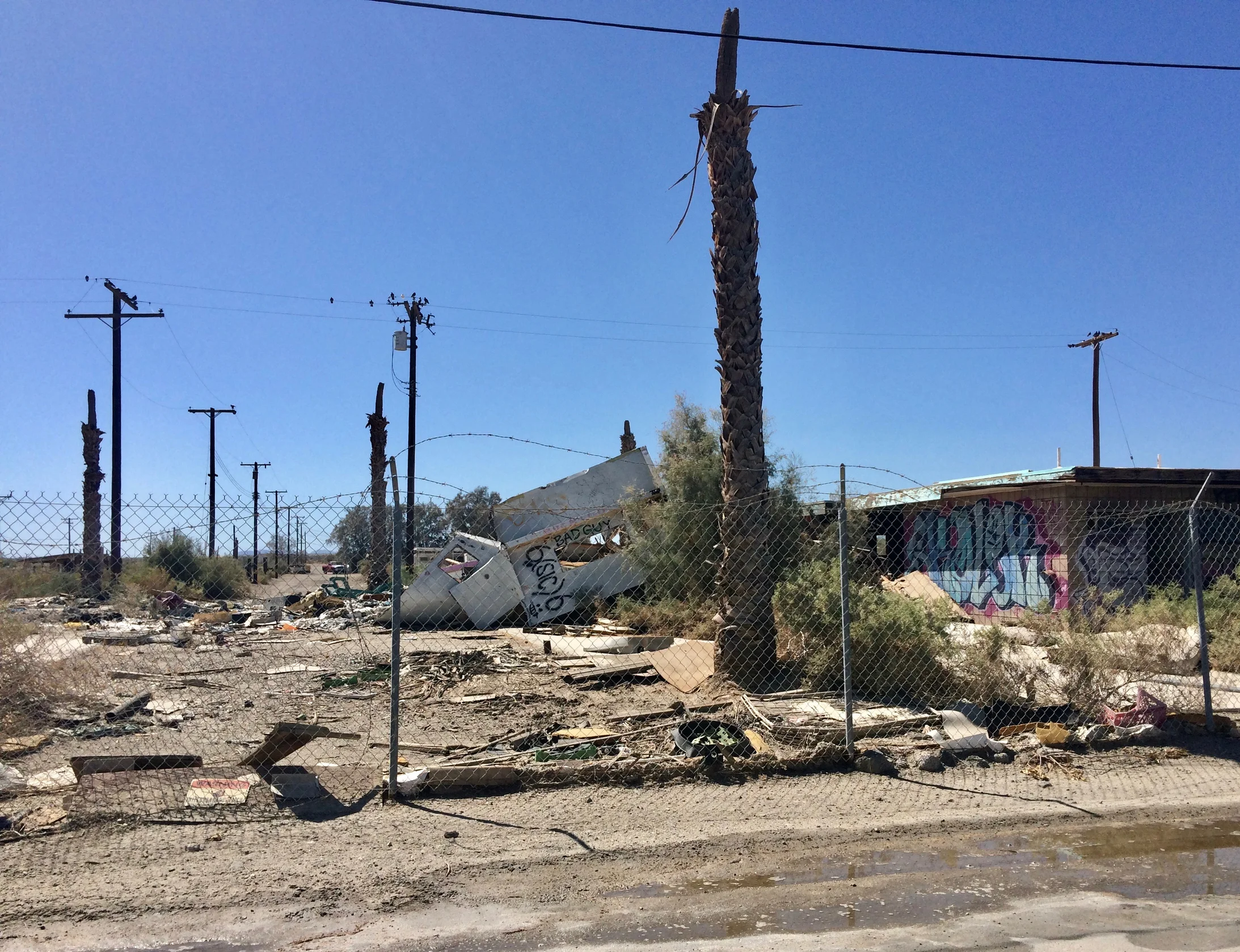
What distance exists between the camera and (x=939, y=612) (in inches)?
351

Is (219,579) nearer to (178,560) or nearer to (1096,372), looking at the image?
(178,560)

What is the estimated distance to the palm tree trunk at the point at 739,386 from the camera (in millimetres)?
9812

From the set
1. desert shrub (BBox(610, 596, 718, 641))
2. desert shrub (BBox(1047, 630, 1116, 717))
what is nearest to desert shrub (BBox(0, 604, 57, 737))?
desert shrub (BBox(610, 596, 718, 641))

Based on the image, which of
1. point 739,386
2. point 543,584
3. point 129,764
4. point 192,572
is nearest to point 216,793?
point 129,764

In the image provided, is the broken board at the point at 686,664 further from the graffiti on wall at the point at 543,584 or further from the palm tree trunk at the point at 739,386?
the graffiti on wall at the point at 543,584

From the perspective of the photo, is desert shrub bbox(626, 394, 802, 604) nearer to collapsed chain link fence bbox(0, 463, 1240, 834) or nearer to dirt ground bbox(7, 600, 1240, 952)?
collapsed chain link fence bbox(0, 463, 1240, 834)

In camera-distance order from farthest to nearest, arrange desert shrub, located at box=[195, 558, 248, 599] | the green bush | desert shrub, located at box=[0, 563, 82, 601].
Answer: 1. desert shrub, located at box=[195, 558, 248, 599]
2. the green bush
3. desert shrub, located at box=[0, 563, 82, 601]

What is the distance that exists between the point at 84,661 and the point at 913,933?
1126 centimetres

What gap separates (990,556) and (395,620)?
15366 millimetres

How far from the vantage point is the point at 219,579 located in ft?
88.5

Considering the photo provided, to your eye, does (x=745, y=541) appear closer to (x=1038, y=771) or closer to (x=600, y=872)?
(x=1038, y=771)

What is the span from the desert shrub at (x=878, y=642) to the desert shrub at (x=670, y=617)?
12.6 feet

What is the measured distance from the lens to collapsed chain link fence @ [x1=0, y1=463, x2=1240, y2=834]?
6.48 metres

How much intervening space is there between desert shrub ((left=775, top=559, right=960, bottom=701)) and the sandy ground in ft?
7.31
